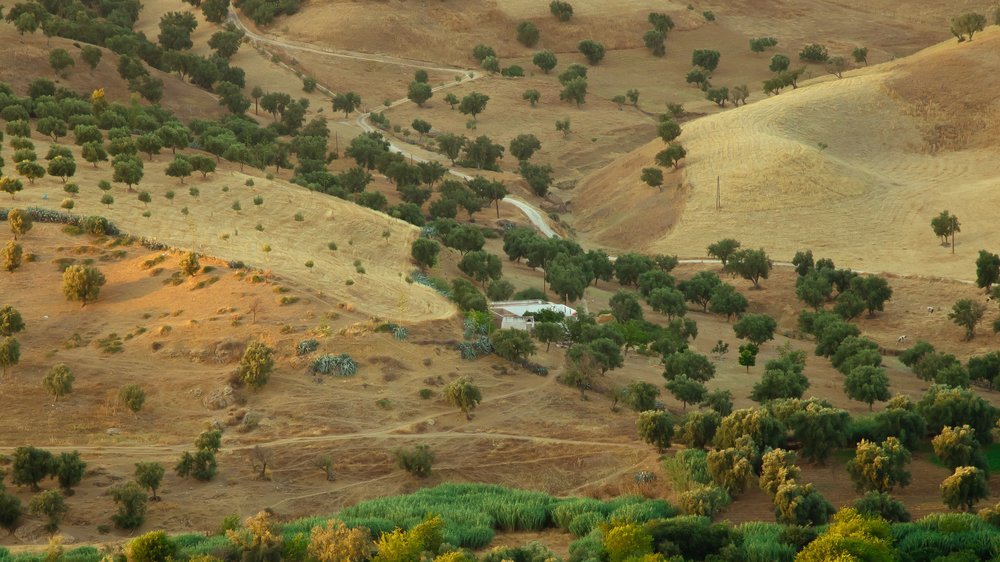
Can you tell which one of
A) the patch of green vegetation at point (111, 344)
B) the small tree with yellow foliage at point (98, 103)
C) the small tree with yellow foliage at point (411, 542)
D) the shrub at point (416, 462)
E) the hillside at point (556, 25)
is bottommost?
the shrub at point (416, 462)

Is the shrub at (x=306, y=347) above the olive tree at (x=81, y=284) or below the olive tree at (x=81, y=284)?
below

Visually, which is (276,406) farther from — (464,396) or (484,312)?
(484,312)

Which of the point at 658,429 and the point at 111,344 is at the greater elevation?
the point at 111,344

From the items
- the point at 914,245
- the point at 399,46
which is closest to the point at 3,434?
the point at 914,245

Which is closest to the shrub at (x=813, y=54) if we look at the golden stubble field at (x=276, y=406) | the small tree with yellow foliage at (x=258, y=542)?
the golden stubble field at (x=276, y=406)

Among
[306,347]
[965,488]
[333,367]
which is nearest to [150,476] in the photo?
[333,367]

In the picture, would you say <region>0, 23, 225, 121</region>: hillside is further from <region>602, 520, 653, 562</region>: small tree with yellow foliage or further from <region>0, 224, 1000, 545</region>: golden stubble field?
<region>602, 520, 653, 562</region>: small tree with yellow foliage

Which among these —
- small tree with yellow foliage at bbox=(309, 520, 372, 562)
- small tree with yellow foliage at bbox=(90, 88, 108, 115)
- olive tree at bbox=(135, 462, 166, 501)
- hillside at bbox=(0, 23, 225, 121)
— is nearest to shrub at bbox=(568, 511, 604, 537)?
small tree with yellow foliage at bbox=(309, 520, 372, 562)

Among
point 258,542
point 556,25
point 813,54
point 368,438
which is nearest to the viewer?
point 258,542

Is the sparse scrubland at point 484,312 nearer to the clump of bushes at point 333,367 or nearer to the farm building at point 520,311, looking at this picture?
the clump of bushes at point 333,367
